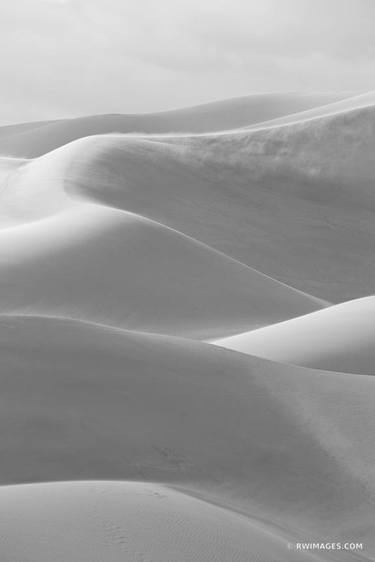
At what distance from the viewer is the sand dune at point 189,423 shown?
662 centimetres

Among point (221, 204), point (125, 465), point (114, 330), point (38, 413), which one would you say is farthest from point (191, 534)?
point (221, 204)

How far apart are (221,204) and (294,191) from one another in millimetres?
2513

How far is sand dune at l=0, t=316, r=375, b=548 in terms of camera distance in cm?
662

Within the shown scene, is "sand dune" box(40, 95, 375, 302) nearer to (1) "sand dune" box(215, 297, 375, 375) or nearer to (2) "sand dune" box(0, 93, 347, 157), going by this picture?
(2) "sand dune" box(0, 93, 347, 157)

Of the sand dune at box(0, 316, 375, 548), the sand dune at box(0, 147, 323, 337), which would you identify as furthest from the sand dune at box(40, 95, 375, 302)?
the sand dune at box(0, 316, 375, 548)

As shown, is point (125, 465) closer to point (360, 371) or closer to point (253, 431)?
point (253, 431)

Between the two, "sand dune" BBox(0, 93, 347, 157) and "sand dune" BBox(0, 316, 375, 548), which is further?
"sand dune" BBox(0, 93, 347, 157)

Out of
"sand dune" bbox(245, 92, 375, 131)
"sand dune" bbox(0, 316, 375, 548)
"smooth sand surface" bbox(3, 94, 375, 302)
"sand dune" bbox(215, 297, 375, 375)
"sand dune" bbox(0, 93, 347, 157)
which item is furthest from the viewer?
"sand dune" bbox(0, 93, 347, 157)

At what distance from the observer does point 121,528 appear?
532 cm

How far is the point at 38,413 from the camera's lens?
6.88 m

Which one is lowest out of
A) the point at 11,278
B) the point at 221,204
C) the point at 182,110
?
the point at 182,110

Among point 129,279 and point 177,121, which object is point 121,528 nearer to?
point 129,279

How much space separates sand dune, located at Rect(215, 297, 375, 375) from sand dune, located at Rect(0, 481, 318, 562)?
4342 mm

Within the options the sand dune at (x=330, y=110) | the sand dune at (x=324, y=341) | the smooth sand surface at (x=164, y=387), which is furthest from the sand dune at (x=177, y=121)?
the sand dune at (x=324, y=341)
